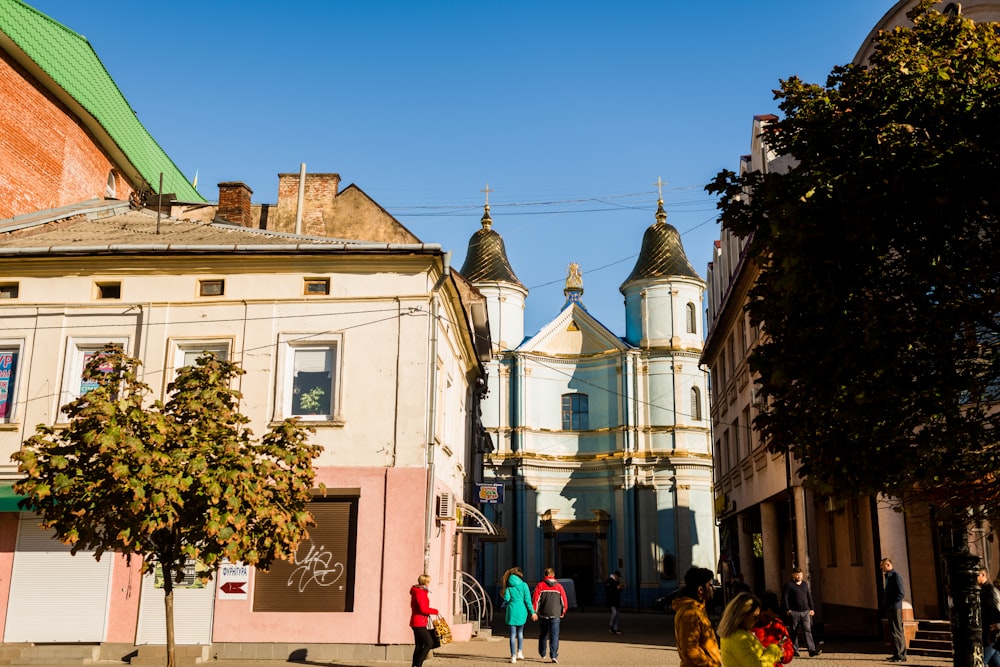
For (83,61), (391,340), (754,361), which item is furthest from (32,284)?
(754,361)

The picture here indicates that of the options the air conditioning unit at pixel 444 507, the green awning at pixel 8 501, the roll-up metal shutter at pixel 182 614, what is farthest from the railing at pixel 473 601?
the green awning at pixel 8 501

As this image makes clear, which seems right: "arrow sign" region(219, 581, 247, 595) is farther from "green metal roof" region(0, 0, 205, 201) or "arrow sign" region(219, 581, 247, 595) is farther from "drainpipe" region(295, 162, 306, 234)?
"green metal roof" region(0, 0, 205, 201)

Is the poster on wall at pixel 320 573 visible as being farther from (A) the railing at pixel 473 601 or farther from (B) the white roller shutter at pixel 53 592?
(A) the railing at pixel 473 601

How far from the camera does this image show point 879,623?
21328 millimetres

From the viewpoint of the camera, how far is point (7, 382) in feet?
63.5

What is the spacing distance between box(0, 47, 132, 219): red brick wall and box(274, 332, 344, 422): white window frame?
11494 mm

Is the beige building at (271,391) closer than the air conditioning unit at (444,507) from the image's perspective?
Yes

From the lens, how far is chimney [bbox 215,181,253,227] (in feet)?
80.0

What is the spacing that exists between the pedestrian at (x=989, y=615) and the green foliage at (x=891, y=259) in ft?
15.2

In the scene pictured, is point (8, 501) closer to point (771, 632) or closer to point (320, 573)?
point (320, 573)

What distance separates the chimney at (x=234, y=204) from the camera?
80.0ft

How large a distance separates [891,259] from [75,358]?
1554 centimetres

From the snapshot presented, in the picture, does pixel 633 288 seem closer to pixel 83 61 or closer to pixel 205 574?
pixel 83 61

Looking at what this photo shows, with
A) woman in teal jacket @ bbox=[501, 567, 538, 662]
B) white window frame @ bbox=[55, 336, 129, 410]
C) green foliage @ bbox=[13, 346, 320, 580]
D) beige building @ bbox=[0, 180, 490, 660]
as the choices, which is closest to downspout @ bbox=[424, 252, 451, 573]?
beige building @ bbox=[0, 180, 490, 660]
